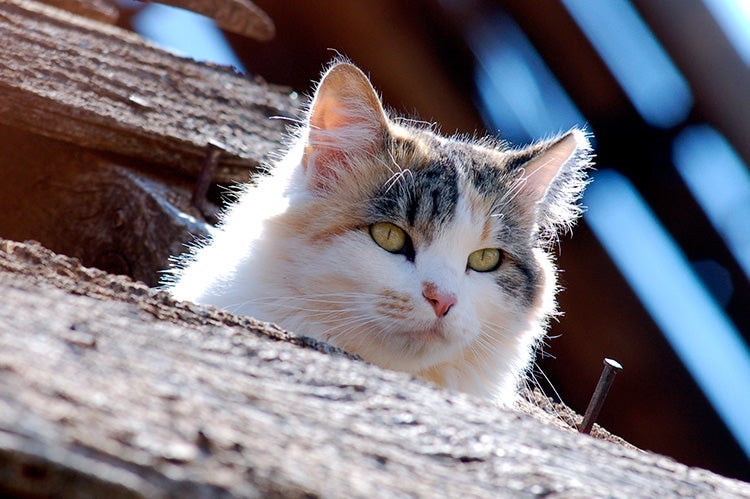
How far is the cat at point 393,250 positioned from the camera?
6.54 ft

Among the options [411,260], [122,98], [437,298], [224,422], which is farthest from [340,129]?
[224,422]

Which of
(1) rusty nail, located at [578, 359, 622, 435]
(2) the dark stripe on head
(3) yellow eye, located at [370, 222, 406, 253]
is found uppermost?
(2) the dark stripe on head

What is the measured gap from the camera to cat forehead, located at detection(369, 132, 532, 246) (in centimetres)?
208

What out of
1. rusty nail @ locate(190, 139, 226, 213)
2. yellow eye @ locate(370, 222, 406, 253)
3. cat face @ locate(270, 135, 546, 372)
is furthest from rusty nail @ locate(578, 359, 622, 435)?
rusty nail @ locate(190, 139, 226, 213)

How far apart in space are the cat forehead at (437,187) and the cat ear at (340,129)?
74mm

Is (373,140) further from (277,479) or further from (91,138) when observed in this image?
(277,479)

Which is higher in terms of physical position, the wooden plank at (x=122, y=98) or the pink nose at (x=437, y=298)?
the wooden plank at (x=122, y=98)

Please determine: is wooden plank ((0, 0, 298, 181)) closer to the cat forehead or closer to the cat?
the cat

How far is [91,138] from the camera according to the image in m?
2.90

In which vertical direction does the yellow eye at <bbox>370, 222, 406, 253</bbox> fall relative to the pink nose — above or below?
above

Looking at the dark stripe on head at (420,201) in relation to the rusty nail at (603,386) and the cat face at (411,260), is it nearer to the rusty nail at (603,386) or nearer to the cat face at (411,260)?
the cat face at (411,260)

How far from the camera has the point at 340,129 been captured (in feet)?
7.47

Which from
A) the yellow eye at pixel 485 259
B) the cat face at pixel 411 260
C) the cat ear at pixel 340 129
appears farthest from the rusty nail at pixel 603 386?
the cat ear at pixel 340 129

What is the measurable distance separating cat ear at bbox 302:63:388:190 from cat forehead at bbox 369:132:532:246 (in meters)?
0.07
